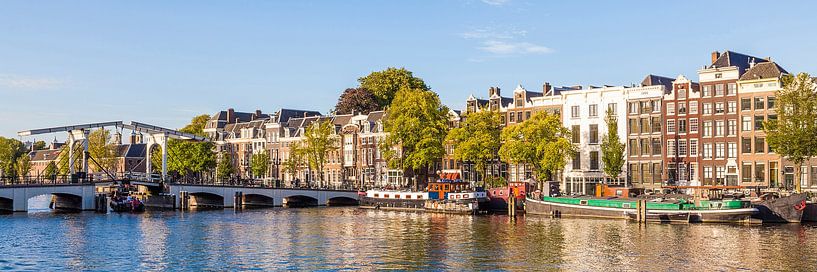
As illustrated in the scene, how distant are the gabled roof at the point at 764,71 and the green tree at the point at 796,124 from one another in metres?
6.47

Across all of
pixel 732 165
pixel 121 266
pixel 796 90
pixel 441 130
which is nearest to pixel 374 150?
pixel 441 130

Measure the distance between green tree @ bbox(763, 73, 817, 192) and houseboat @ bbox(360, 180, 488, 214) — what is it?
95.1 ft

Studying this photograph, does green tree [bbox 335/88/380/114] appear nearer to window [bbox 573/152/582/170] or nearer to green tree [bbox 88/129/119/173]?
green tree [bbox 88/129/119/173]

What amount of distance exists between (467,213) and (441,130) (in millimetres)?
20766

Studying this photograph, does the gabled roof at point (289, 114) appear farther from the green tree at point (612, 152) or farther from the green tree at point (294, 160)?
the green tree at point (612, 152)

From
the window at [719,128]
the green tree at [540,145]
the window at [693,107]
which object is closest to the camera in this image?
the window at [719,128]

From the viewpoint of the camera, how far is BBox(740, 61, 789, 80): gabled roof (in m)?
98.1

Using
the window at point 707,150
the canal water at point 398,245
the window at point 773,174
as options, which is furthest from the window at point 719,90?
the canal water at point 398,245

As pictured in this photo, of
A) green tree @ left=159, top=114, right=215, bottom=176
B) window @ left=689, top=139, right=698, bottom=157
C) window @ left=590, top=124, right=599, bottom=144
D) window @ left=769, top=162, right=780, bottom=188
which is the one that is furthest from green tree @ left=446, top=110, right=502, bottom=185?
green tree @ left=159, top=114, right=215, bottom=176

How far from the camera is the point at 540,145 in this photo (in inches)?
4104

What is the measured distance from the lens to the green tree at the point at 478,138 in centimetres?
10906

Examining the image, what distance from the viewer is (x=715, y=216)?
80125 mm

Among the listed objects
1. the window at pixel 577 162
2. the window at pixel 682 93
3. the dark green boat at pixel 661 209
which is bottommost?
the dark green boat at pixel 661 209

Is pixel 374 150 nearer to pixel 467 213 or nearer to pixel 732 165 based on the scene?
pixel 467 213
